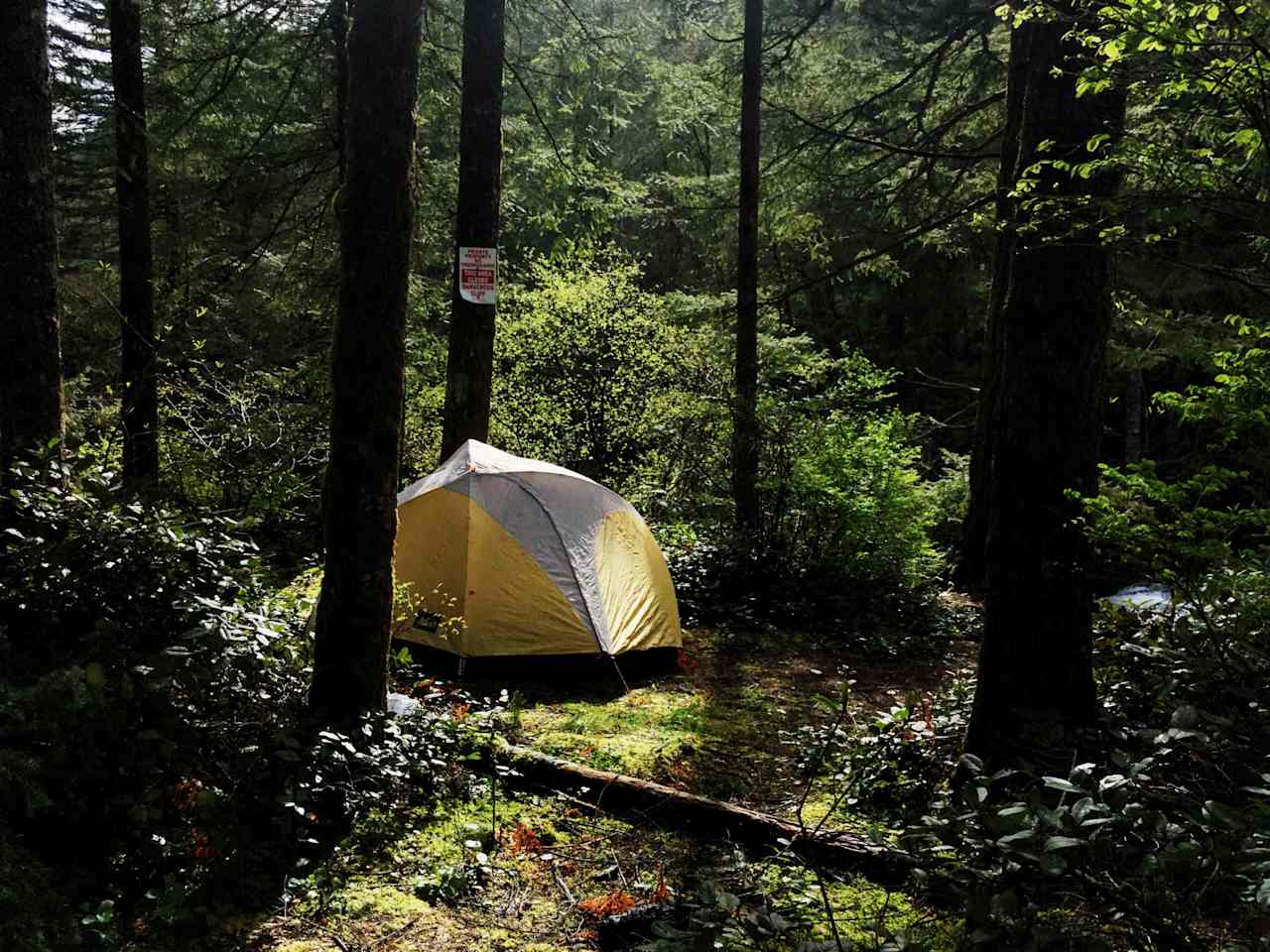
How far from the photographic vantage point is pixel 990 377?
10047 mm

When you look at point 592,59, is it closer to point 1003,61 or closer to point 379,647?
point 1003,61

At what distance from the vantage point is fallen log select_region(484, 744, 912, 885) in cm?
381

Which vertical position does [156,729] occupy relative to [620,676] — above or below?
above

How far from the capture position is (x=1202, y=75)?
304 cm

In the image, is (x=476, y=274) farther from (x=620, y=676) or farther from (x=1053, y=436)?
(x=1053, y=436)

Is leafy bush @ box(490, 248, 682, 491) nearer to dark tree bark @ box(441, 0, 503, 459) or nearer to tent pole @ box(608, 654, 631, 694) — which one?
dark tree bark @ box(441, 0, 503, 459)

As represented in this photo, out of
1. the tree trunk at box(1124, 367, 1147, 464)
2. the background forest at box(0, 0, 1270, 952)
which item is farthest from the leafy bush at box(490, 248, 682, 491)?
the tree trunk at box(1124, 367, 1147, 464)

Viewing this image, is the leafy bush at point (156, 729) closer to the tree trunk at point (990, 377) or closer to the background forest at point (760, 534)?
the background forest at point (760, 534)

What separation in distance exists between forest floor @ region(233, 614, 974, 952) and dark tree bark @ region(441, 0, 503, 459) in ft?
8.59

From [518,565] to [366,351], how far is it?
268 cm

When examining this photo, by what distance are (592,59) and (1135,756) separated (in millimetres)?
7751

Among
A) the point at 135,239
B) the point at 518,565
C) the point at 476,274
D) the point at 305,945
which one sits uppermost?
the point at 135,239

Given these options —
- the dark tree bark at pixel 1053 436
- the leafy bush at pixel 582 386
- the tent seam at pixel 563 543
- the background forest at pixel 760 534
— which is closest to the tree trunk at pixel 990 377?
the background forest at pixel 760 534

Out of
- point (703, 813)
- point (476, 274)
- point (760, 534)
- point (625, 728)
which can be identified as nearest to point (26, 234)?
point (476, 274)
